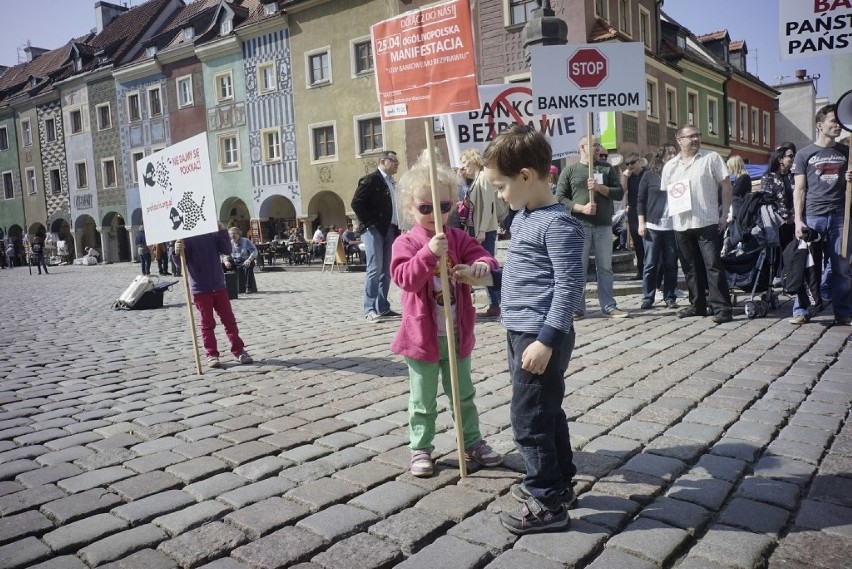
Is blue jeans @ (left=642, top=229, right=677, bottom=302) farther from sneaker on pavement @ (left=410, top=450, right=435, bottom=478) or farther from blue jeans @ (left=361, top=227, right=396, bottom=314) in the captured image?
sneaker on pavement @ (left=410, top=450, right=435, bottom=478)

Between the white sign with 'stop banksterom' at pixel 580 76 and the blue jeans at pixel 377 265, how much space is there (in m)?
2.32

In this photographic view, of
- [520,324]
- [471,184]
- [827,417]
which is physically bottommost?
[827,417]

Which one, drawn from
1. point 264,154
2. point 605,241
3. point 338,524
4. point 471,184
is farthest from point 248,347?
point 264,154

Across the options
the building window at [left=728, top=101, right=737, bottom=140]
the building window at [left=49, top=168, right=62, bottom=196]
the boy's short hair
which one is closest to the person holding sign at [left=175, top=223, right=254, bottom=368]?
the boy's short hair

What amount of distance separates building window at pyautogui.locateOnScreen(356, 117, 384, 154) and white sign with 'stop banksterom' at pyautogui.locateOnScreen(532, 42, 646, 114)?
18.7 meters

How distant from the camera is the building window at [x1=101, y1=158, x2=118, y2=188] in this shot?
114 ft

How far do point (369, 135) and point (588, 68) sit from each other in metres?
19.3

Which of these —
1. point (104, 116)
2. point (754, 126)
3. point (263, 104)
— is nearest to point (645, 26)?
point (754, 126)

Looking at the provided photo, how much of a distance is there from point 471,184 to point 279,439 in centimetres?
491

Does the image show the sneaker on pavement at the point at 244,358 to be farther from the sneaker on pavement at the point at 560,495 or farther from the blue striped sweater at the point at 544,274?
the blue striped sweater at the point at 544,274

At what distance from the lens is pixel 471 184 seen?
26.0 feet

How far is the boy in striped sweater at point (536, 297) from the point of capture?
2.43m

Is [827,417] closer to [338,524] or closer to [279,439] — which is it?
[338,524]

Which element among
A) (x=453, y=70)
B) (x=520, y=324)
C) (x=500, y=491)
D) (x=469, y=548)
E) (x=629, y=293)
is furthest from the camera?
(x=629, y=293)
